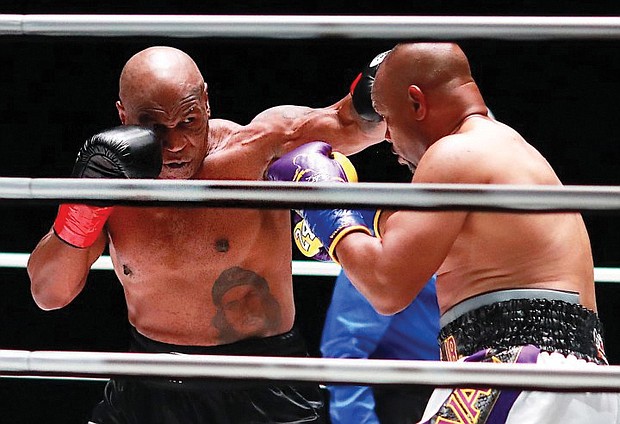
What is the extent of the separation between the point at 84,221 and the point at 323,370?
964 millimetres

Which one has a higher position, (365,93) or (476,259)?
(365,93)

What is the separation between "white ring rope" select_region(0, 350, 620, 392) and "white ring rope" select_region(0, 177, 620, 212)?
0.12 metres

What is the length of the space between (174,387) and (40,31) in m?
1.23

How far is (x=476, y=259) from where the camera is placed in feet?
4.29

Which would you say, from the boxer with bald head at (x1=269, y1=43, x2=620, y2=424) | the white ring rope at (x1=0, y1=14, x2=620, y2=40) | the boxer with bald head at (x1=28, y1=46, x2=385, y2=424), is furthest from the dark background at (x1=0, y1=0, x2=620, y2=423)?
the white ring rope at (x1=0, y1=14, x2=620, y2=40)

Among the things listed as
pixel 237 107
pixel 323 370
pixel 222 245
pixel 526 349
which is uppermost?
pixel 237 107

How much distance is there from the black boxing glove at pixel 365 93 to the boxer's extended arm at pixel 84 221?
0.46 meters

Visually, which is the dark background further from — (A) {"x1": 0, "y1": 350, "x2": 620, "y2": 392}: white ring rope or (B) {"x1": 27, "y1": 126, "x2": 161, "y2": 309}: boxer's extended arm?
(A) {"x1": 0, "y1": 350, "x2": 620, "y2": 392}: white ring rope

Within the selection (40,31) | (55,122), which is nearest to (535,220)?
(40,31)

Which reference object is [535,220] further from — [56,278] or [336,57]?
[336,57]

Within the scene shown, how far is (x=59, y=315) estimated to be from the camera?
2779 mm

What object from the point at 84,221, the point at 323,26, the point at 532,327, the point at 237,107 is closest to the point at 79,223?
the point at 84,221

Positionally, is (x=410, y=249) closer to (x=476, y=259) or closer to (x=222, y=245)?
(x=476, y=259)

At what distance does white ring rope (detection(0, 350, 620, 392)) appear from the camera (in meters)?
0.74
